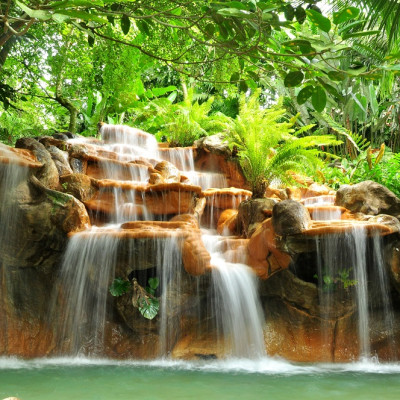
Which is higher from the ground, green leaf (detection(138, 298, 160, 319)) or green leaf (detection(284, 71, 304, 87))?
green leaf (detection(284, 71, 304, 87))

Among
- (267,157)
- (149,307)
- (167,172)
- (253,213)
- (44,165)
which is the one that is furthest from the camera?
(167,172)

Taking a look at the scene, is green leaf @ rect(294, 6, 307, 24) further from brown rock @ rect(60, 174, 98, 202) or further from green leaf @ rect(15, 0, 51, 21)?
brown rock @ rect(60, 174, 98, 202)

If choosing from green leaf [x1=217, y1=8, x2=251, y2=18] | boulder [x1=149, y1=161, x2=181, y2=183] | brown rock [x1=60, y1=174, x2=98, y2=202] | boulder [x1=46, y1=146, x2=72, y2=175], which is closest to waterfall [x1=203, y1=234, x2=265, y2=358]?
brown rock [x1=60, y1=174, x2=98, y2=202]

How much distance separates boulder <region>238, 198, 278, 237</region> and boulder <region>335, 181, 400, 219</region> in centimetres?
135

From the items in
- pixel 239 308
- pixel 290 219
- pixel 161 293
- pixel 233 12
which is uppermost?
pixel 233 12

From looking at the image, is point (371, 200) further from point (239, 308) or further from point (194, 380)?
point (194, 380)

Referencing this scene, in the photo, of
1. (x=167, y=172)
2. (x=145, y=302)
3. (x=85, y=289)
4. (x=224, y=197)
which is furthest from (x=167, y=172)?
(x=145, y=302)

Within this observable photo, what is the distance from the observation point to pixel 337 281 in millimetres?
6508

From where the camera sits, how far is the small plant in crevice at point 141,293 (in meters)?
6.12

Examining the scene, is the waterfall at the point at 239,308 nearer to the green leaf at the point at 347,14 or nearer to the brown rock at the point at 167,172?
the brown rock at the point at 167,172

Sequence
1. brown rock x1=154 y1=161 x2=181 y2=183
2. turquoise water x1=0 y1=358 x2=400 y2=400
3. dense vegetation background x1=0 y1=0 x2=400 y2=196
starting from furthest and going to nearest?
brown rock x1=154 y1=161 x2=181 y2=183 → turquoise water x1=0 y1=358 x2=400 y2=400 → dense vegetation background x1=0 y1=0 x2=400 y2=196

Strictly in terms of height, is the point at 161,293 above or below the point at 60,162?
below

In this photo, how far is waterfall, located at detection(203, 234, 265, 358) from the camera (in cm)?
634

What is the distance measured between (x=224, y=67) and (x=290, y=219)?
2.20 meters
